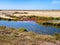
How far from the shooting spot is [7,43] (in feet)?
54.4

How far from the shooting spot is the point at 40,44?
1689 centimetres

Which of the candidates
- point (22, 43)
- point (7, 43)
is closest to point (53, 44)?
point (22, 43)

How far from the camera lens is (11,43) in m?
16.7

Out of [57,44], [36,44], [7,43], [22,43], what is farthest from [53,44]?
[7,43]

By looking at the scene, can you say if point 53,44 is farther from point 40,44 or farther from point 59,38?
point 59,38

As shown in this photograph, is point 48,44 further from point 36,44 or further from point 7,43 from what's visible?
point 7,43

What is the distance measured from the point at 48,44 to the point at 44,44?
43 cm

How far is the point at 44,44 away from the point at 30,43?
4.10 feet

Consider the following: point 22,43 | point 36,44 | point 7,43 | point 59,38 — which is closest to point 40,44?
point 36,44

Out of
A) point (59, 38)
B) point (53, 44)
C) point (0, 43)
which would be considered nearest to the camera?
point (0, 43)

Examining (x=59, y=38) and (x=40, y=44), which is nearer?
(x=40, y=44)

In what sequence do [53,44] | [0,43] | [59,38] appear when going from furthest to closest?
[59,38] → [53,44] → [0,43]

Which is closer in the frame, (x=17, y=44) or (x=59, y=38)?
(x=17, y=44)

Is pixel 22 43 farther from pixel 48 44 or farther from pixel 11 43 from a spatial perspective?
pixel 48 44
